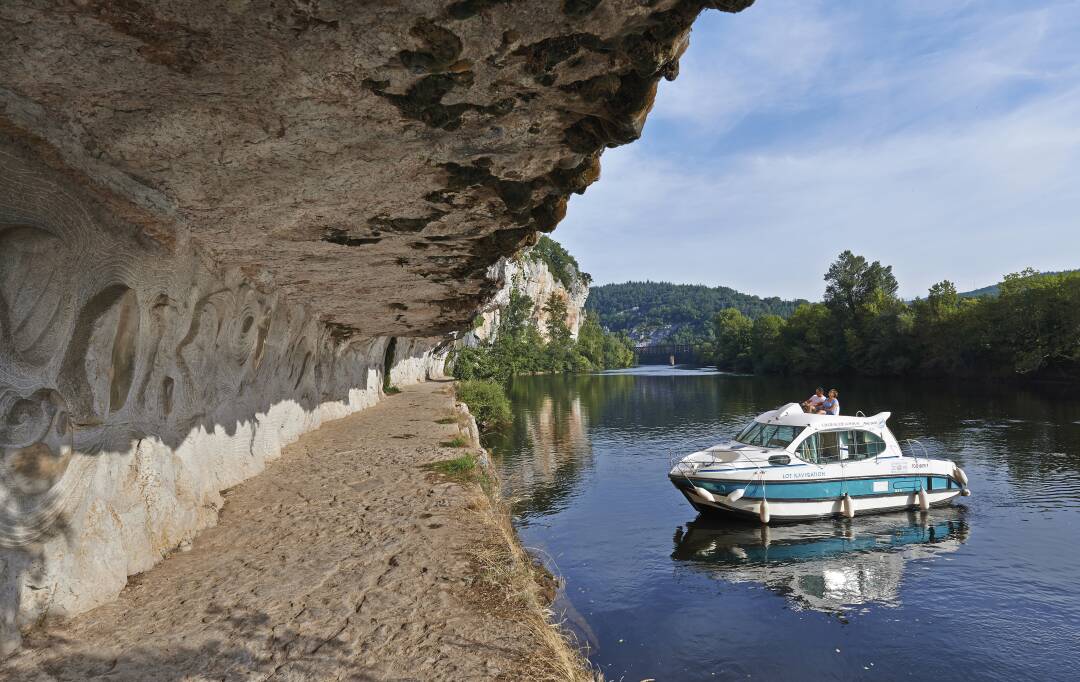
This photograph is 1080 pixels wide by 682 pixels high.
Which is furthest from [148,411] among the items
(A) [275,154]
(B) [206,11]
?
(B) [206,11]

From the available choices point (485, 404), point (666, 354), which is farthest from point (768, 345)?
point (666, 354)

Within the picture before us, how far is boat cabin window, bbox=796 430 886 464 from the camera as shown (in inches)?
581

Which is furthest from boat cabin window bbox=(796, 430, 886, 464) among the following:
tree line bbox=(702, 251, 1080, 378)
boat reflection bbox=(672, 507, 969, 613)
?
tree line bbox=(702, 251, 1080, 378)

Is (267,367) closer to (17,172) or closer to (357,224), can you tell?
(357,224)

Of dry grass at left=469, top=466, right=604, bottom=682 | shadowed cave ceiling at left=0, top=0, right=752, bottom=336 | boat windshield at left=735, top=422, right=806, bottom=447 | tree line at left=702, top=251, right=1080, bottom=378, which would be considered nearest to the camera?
shadowed cave ceiling at left=0, top=0, right=752, bottom=336

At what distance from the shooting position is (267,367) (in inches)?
402

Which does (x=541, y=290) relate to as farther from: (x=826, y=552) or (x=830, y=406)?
(x=826, y=552)

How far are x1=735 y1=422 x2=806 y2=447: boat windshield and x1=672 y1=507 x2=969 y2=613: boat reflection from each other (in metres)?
2.06

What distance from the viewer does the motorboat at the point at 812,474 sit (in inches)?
562

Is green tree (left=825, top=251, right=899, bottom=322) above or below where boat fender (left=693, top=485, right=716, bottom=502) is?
above

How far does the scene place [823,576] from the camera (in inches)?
467

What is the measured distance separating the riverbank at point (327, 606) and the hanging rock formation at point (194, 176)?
0.45 m

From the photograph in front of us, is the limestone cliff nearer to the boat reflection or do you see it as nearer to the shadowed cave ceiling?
the boat reflection

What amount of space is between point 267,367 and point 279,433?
6.17 feet
